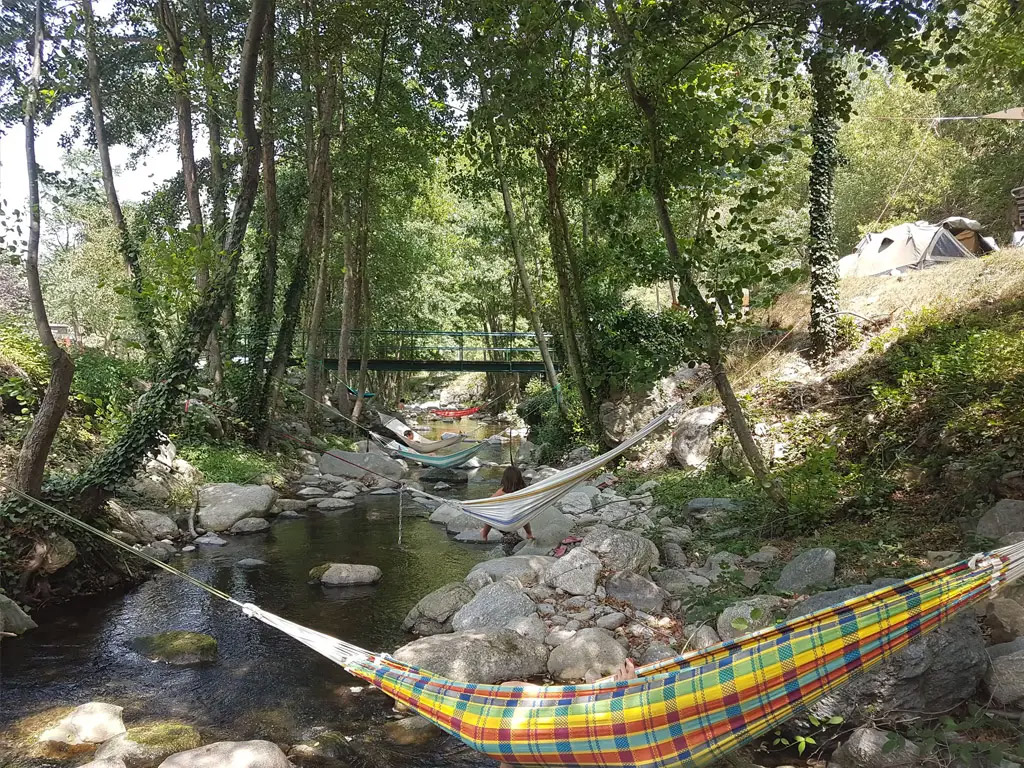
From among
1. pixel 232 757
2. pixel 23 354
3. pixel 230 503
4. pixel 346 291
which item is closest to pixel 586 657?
pixel 232 757

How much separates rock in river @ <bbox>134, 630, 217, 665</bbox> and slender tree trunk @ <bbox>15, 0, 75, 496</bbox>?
139cm

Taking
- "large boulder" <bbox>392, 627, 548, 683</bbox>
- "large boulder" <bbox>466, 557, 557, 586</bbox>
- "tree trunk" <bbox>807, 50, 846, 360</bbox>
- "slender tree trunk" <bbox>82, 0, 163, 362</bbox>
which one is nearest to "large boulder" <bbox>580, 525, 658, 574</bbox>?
"large boulder" <bbox>466, 557, 557, 586</bbox>

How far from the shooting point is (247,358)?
9148 millimetres

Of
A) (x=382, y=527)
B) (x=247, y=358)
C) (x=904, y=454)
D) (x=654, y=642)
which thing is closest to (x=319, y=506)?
Result: (x=382, y=527)

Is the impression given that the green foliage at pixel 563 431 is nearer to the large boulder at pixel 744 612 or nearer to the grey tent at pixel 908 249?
the grey tent at pixel 908 249

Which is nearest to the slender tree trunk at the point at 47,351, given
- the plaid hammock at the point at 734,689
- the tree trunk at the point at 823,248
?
the plaid hammock at the point at 734,689

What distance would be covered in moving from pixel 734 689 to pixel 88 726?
8.41 ft

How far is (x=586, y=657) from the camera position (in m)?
3.18

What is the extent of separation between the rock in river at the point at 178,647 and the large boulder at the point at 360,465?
543 centimetres

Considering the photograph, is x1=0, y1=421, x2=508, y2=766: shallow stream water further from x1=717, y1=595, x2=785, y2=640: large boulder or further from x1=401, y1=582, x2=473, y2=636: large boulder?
x1=717, y1=595, x2=785, y2=640: large boulder

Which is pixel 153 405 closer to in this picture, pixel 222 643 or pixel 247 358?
pixel 222 643

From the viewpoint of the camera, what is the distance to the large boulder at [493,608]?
147 inches

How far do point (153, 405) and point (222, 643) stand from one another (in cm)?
223

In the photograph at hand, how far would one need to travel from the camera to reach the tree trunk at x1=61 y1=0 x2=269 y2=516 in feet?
15.0
